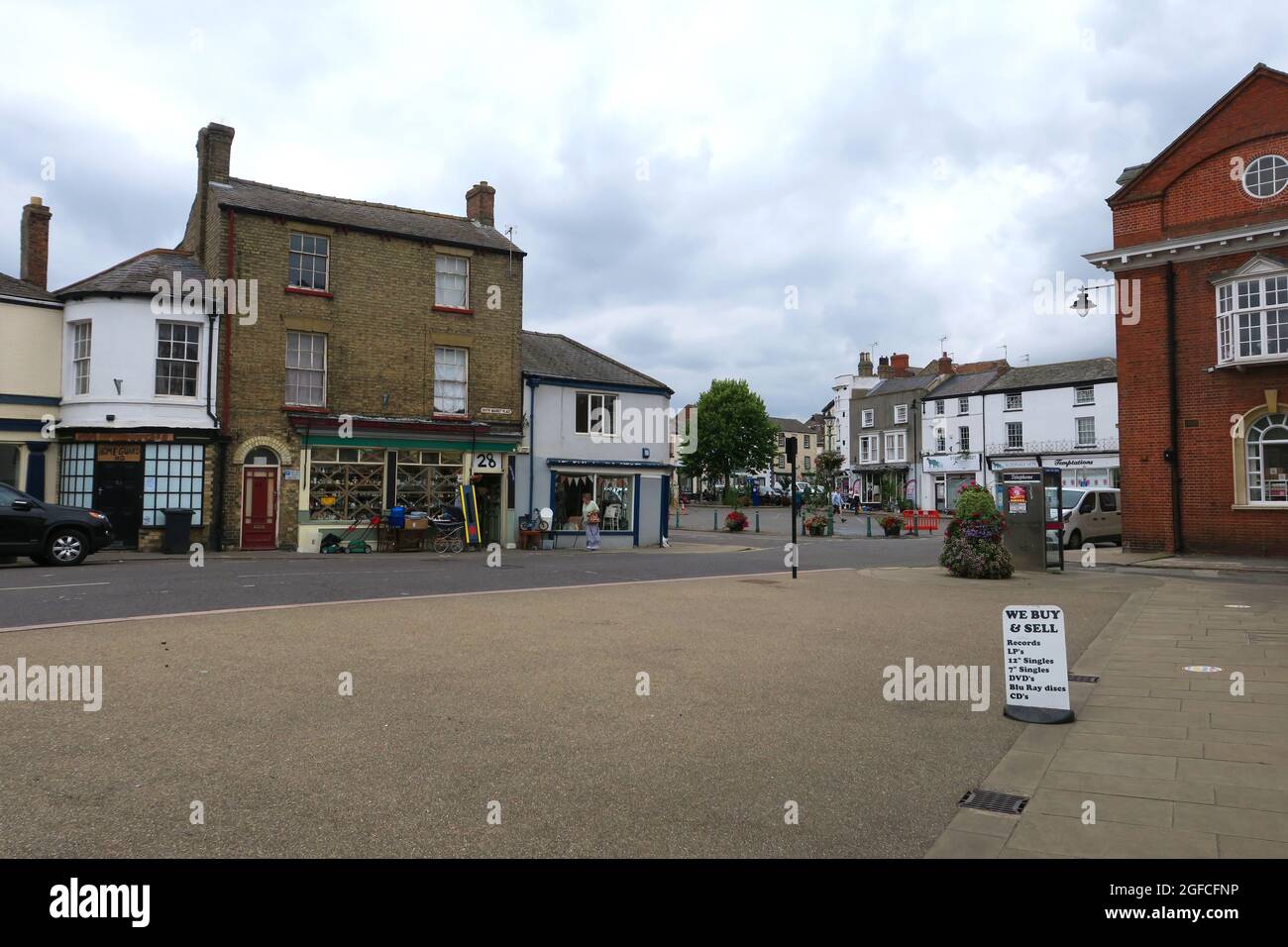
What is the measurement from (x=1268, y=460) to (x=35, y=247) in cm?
3388

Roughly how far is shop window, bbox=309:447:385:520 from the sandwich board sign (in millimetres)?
20844

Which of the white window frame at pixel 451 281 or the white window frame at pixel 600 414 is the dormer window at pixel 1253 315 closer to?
the white window frame at pixel 600 414

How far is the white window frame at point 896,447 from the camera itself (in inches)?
2389

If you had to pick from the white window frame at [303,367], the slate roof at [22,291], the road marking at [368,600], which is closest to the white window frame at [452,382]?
the white window frame at [303,367]

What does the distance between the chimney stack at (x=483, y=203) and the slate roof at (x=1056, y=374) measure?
3671 cm

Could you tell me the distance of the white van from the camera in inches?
1006

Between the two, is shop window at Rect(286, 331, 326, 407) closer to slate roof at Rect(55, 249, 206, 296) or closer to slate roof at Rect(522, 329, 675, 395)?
slate roof at Rect(55, 249, 206, 296)

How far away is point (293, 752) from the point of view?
515 centimetres

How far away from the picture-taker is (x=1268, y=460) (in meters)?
19.7

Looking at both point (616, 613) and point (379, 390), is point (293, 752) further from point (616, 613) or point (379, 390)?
point (379, 390)

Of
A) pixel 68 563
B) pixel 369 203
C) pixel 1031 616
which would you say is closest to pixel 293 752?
pixel 1031 616

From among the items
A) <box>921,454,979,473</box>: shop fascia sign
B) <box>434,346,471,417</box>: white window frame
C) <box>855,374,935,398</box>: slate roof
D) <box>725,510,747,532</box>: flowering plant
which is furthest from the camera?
<box>855,374,935,398</box>: slate roof

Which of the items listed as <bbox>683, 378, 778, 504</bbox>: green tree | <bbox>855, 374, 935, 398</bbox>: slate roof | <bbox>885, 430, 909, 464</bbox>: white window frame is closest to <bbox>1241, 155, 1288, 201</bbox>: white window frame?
<bbox>855, 374, 935, 398</bbox>: slate roof
